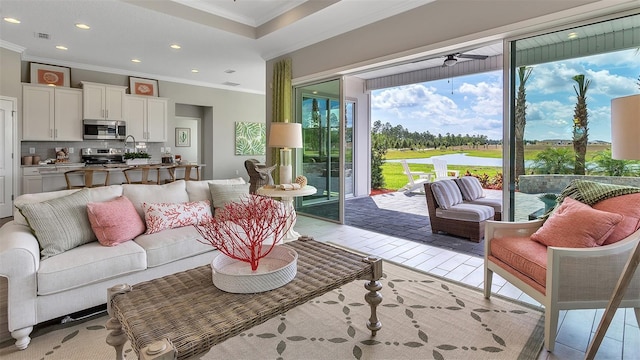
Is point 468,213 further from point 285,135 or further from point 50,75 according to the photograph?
point 50,75

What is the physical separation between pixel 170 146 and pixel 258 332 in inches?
281

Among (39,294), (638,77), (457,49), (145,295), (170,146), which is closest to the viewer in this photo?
(145,295)

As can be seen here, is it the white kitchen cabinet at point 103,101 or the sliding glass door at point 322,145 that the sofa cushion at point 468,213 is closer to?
the sliding glass door at point 322,145

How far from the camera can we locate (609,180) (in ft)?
8.84

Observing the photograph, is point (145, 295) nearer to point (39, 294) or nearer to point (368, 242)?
point (39, 294)

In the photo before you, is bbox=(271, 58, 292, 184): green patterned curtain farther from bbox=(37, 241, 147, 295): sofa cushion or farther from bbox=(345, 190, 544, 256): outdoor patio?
bbox=(37, 241, 147, 295): sofa cushion

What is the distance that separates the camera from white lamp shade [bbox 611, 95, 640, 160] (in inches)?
61.1

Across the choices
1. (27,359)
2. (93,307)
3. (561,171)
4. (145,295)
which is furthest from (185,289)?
(561,171)

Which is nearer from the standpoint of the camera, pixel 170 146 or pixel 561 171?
pixel 561 171

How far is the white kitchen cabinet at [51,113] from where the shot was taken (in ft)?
19.4

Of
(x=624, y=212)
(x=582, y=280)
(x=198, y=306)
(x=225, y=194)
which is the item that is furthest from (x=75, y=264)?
(x=624, y=212)

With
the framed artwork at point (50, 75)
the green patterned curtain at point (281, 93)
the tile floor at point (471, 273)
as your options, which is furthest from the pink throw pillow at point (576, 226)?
the framed artwork at point (50, 75)

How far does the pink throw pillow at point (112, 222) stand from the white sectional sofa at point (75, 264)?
40mm

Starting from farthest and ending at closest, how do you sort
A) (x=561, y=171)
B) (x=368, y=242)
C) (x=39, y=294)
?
(x=368, y=242) → (x=561, y=171) → (x=39, y=294)
